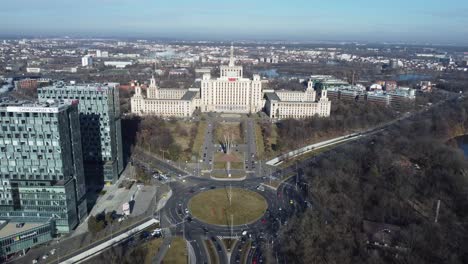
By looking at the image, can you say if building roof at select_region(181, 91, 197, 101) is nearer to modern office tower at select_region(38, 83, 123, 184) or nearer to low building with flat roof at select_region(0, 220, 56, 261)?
modern office tower at select_region(38, 83, 123, 184)

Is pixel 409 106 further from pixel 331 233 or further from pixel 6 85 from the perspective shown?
pixel 6 85

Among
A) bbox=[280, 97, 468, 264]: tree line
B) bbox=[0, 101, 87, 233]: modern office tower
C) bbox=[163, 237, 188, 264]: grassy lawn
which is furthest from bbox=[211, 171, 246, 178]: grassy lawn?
bbox=[0, 101, 87, 233]: modern office tower

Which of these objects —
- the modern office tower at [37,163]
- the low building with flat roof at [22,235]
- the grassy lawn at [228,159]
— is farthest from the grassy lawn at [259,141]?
the low building with flat roof at [22,235]

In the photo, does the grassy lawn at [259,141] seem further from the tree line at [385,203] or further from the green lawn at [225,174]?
the tree line at [385,203]

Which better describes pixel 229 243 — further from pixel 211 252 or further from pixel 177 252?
pixel 177 252

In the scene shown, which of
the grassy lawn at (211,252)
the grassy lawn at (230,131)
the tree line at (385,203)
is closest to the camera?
the tree line at (385,203)

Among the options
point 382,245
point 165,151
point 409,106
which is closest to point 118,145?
point 165,151

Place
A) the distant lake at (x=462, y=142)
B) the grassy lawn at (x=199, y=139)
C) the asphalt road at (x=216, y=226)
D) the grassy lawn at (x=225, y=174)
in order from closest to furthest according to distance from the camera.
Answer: the asphalt road at (x=216, y=226), the grassy lawn at (x=225, y=174), the grassy lawn at (x=199, y=139), the distant lake at (x=462, y=142)
